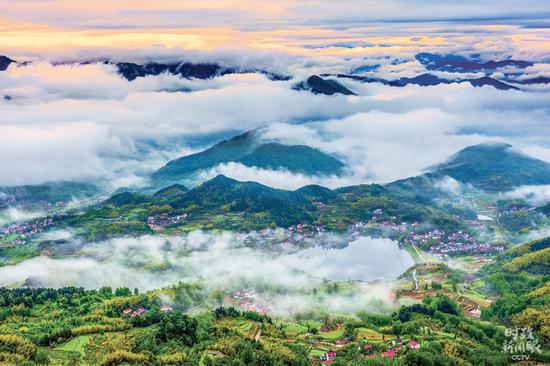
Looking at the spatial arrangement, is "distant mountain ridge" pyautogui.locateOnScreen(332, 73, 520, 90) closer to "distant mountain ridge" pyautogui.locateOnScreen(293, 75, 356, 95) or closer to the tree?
"distant mountain ridge" pyautogui.locateOnScreen(293, 75, 356, 95)

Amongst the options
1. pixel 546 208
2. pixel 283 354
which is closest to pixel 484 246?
pixel 546 208

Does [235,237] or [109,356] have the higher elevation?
[109,356]

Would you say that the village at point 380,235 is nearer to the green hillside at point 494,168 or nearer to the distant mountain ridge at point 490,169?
the distant mountain ridge at point 490,169

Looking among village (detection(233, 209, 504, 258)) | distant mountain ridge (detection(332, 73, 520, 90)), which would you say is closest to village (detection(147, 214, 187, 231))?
village (detection(233, 209, 504, 258))

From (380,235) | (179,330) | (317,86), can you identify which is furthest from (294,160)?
(179,330)

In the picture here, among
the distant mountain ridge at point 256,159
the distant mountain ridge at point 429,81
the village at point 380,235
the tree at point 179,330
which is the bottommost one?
the distant mountain ridge at point 256,159

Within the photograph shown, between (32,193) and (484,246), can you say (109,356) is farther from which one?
(32,193)

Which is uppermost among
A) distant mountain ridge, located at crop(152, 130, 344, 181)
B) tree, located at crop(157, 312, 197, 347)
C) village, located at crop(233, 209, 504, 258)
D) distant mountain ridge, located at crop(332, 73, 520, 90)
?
distant mountain ridge, located at crop(332, 73, 520, 90)

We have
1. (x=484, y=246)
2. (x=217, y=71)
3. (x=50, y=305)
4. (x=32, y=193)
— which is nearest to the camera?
(x=50, y=305)

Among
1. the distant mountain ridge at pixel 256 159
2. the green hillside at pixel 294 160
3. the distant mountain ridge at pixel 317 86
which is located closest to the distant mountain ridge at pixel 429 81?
the distant mountain ridge at pixel 317 86
